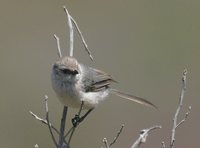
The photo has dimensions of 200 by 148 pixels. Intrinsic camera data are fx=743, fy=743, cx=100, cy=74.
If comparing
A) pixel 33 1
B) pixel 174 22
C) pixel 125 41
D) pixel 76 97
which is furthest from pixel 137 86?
pixel 76 97

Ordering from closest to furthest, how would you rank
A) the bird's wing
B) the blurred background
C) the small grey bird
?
the small grey bird < the bird's wing < the blurred background

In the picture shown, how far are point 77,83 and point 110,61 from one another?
23.2 ft

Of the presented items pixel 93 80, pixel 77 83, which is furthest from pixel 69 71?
pixel 93 80

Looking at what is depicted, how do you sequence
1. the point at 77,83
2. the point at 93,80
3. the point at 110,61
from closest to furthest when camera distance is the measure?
the point at 77,83
the point at 93,80
the point at 110,61

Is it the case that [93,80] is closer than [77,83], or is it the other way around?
[77,83]

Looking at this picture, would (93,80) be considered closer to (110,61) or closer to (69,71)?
(69,71)

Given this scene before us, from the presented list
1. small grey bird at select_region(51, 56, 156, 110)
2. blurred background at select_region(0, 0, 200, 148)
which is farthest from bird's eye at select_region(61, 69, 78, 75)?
blurred background at select_region(0, 0, 200, 148)

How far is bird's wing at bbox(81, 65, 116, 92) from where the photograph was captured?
645 cm

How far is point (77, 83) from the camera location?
6.30 meters

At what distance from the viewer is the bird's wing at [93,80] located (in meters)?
6.45

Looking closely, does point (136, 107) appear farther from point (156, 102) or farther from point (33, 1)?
point (33, 1)

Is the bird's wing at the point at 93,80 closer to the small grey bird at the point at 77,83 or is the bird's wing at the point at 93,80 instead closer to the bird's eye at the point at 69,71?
the small grey bird at the point at 77,83

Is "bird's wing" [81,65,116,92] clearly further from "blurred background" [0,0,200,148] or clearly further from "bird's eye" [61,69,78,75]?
"blurred background" [0,0,200,148]

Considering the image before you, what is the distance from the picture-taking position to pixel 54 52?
13547mm
